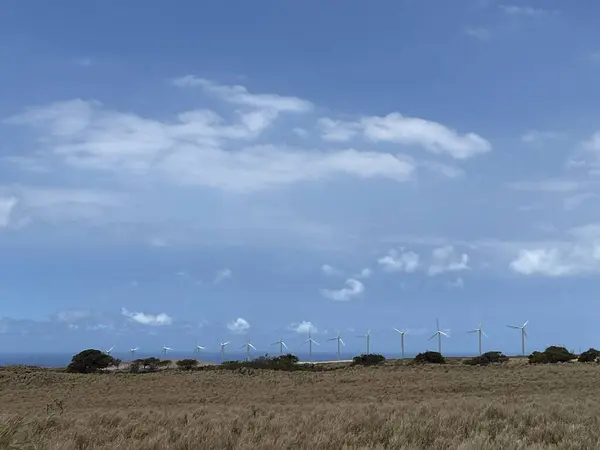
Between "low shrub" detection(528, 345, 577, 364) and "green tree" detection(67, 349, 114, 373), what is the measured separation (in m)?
42.8

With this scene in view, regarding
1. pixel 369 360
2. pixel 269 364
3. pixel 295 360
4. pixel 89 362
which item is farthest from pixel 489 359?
pixel 89 362

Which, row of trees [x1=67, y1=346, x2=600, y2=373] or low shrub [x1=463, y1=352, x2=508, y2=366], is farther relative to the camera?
low shrub [x1=463, y1=352, x2=508, y2=366]

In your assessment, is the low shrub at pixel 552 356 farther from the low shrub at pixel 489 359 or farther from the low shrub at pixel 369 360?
the low shrub at pixel 369 360

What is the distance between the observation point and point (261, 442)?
9.84 meters

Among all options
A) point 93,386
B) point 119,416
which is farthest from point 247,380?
point 119,416

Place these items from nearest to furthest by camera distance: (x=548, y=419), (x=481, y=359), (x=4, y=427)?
(x=4, y=427) < (x=548, y=419) < (x=481, y=359)

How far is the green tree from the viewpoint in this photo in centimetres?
6706

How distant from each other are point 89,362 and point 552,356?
4637cm

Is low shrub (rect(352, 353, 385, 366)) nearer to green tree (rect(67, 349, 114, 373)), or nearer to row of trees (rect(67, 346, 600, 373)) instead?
row of trees (rect(67, 346, 600, 373))

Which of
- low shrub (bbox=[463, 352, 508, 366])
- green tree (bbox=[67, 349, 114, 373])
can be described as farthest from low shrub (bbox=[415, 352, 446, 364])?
green tree (bbox=[67, 349, 114, 373])

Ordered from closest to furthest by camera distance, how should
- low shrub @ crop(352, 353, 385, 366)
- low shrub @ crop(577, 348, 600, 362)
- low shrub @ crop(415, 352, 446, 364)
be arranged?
1. low shrub @ crop(577, 348, 600, 362)
2. low shrub @ crop(415, 352, 446, 364)
3. low shrub @ crop(352, 353, 385, 366)

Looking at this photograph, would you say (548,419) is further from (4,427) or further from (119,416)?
(4,427)

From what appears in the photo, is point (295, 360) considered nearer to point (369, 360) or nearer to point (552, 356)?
point (369, 360)

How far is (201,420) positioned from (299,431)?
8.19 ft
